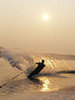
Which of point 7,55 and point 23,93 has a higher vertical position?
point 7,55

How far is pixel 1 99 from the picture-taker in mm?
11938

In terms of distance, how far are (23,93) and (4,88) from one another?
181 cm

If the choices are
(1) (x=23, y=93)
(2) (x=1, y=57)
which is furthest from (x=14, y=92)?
(2) (x=1, y=57)

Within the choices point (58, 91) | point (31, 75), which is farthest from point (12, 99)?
point (31, 75)

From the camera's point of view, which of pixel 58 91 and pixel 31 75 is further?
pixel 31 75

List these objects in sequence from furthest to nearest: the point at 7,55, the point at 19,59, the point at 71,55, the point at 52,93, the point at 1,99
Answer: the point at 71,55, the point at 7,55, the point at 19,59, the point at 52,93, the point at 1,99

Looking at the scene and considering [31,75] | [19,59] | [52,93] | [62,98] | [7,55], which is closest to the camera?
[62,98]

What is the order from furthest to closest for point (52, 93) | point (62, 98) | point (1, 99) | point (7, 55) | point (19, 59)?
point (7, 55) < point (19, 59) < point (52, 93) < point (62, 98) < point (1, 99)

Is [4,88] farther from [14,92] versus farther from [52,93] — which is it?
[52,93]

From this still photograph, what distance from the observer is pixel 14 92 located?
1392cm

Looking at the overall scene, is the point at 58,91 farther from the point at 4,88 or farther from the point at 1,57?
the point at 1,57

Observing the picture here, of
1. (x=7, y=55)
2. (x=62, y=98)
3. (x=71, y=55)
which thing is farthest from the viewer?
(x=71, y=55)

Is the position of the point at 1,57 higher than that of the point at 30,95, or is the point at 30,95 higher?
the point at 1,57

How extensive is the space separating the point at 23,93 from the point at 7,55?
2340cm
